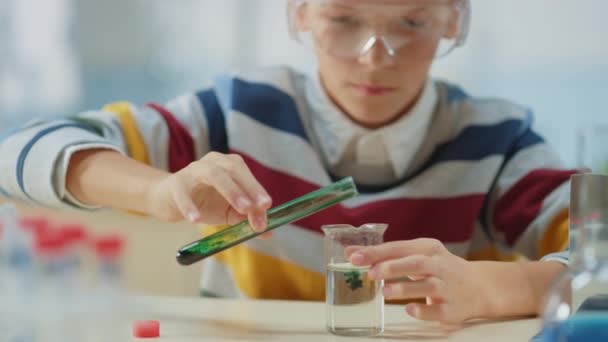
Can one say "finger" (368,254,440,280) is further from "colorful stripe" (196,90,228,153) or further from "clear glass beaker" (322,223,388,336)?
"colorful stripe" (196,90,228,153)

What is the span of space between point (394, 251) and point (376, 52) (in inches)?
14.2

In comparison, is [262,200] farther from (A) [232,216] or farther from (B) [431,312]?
(B) [431,312]

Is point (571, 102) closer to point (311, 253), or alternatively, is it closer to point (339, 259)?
point (311, 253)

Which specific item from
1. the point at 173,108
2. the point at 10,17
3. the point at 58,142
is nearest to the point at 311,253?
the point at 173,108

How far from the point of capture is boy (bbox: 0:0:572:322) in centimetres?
125

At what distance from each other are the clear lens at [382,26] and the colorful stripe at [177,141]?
0.24 meters

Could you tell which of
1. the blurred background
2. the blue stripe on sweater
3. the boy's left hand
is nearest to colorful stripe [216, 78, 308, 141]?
the blue stripe on sweater

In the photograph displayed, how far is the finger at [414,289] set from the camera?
1.00 metres

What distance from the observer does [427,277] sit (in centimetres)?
103

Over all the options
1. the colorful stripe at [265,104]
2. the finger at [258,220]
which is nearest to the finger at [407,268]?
the finger at [258,220]

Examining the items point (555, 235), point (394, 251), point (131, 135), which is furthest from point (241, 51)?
point (394, 251)

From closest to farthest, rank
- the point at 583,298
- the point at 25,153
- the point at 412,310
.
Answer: the point at 583,298 < the point at 412,310 < the point at 25,153

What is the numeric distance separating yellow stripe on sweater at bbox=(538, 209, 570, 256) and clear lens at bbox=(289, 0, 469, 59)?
0.29m

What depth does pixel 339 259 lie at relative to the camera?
99 cm
